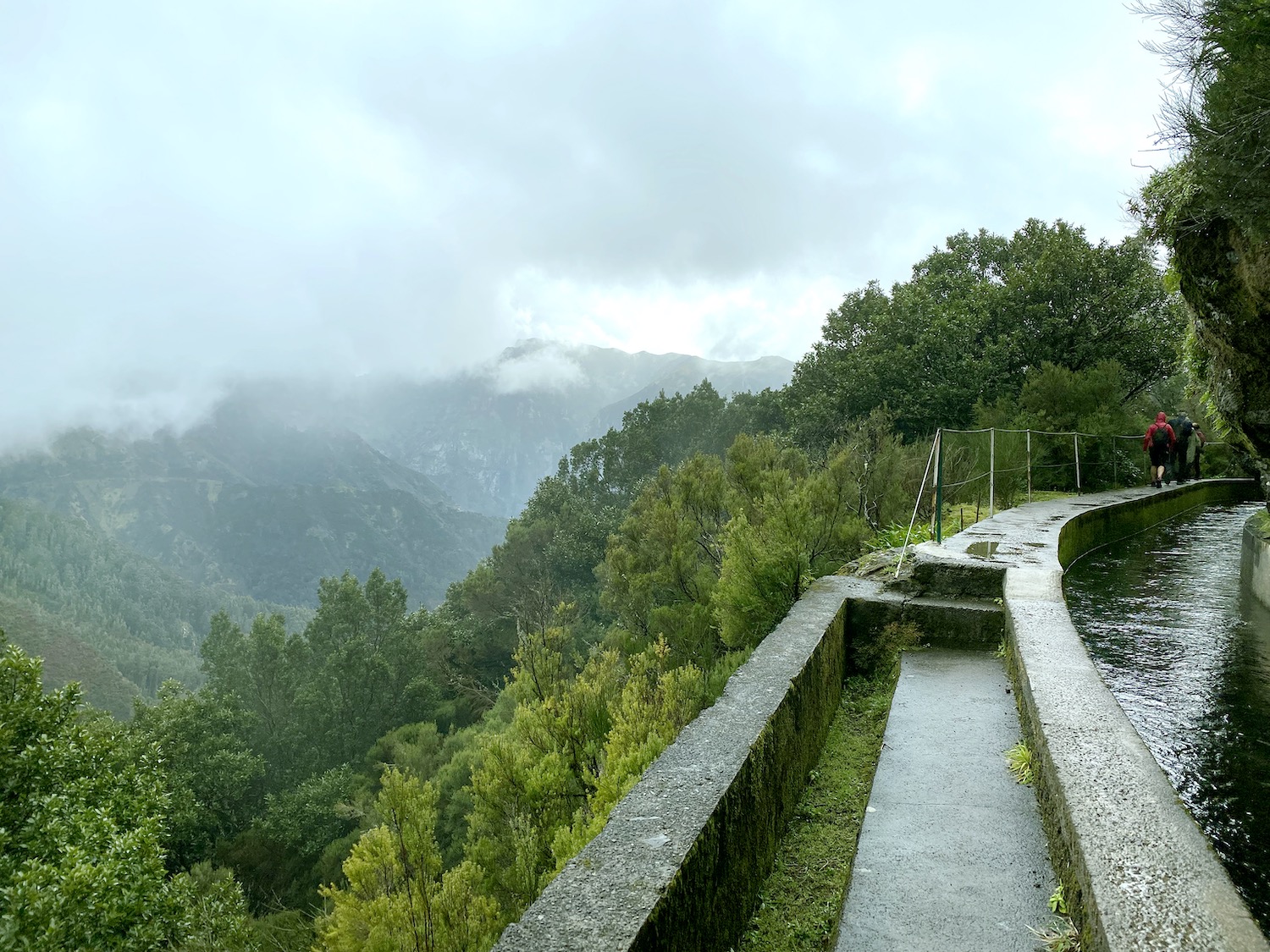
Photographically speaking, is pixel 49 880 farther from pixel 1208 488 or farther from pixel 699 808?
pixel 1208 488

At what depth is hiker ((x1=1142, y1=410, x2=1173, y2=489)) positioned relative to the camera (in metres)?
11.6

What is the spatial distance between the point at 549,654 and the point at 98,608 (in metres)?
149

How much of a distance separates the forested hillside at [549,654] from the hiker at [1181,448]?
100 centimetres

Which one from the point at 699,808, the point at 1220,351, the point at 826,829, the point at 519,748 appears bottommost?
the point at 519,748

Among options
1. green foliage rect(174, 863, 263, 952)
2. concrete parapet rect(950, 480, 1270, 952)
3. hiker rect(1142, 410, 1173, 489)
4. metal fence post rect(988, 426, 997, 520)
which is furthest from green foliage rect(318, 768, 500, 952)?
hiker rect(1142, 410, 1173, 489)

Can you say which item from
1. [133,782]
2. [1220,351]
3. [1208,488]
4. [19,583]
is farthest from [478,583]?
[19,583]

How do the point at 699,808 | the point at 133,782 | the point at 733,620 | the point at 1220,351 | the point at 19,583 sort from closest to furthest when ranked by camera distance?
the point at 699,808
the point at 733,620
the point at 1220,351
the point at 133,782
the point at 19,583

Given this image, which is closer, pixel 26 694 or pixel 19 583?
pixel 26 694

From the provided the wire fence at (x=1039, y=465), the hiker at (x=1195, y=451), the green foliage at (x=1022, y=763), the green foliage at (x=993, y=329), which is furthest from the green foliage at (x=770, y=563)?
the green foliage at (x=993, y=329)

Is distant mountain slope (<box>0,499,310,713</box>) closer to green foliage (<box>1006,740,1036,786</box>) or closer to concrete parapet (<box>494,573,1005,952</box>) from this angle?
concrete parapet (<box>494,573,1005,952</box>)

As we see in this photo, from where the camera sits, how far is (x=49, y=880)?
9617 millimetres

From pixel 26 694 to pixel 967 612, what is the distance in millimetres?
16640

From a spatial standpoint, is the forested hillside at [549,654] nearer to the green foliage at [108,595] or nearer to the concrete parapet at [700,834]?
the concrete parapet at [700,834]

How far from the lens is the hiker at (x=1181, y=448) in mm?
13000
